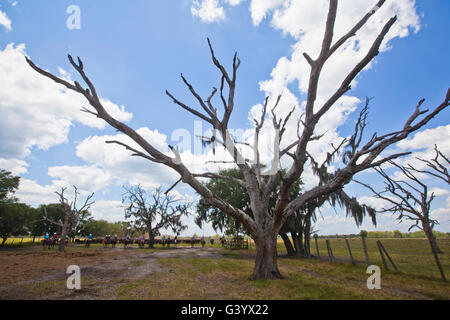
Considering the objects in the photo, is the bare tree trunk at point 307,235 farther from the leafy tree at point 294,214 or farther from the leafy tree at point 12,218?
the leafy tree at point 12,218

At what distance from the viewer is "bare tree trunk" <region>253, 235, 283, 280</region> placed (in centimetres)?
780

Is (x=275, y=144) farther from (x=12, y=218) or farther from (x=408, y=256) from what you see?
(x=12, y=218)

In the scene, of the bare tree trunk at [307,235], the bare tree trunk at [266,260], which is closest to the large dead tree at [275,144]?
the bare tree trunk at [266,260]

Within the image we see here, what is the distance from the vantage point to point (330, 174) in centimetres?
1852

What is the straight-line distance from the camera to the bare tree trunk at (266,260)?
780 cm

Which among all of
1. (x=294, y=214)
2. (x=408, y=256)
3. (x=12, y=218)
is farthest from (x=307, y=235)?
(x=12, y=218)

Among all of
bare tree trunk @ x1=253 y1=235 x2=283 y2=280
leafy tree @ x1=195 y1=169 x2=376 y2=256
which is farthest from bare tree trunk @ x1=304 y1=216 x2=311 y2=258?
bare tree trunk @ x1=253 y1=235 x2=283 y2=280
